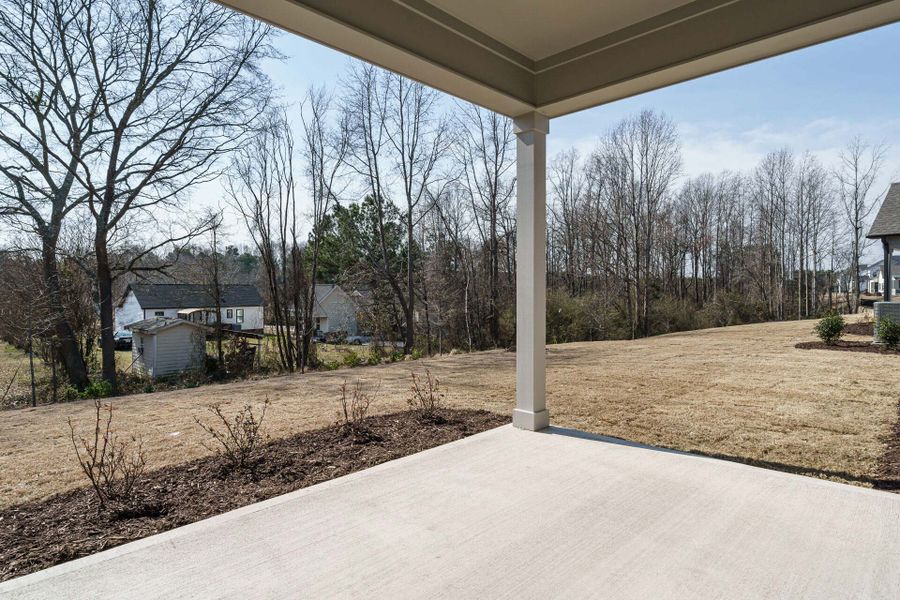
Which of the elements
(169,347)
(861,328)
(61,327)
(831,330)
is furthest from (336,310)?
(861,328)

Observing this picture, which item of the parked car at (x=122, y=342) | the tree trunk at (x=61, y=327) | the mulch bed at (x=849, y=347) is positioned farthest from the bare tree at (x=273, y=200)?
the mulch bed at (x=849, y=347)

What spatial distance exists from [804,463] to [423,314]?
38.1ft

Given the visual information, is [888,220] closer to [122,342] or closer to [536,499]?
[536,499]

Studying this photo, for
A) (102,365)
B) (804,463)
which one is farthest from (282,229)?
(804,463)

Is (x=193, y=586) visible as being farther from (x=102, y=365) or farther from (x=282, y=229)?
(x=282, y=229)

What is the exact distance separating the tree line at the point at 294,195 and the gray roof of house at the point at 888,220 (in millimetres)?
6982

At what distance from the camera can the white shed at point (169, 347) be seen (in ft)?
38.8

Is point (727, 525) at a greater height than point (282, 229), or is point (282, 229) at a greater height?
point (282, 229)

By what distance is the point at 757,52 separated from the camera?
2.72 m

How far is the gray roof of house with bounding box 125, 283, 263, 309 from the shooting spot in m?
13.2

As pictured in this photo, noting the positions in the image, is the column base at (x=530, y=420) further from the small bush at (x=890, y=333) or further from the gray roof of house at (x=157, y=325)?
the gray roof of house at (x=157, y=325)

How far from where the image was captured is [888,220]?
405 inches

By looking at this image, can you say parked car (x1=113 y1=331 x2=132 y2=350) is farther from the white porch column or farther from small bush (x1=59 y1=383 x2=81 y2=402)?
the white porch column

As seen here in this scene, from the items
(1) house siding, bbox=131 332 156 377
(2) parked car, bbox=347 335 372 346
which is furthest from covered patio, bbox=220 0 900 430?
(2) parked car, bbox=347 335 372 346
